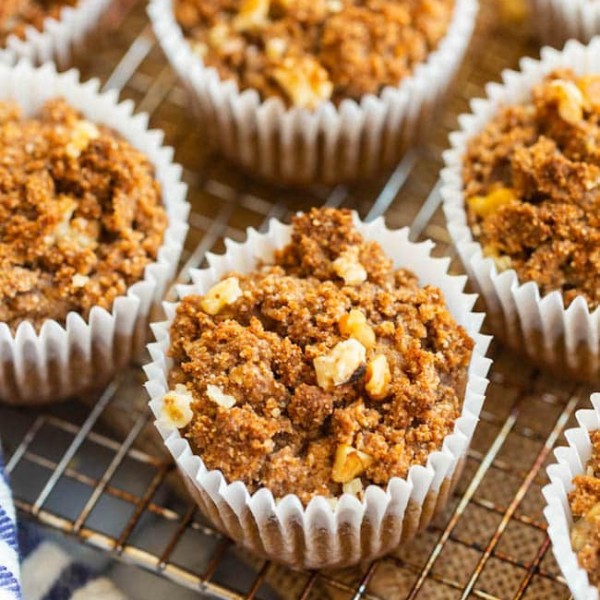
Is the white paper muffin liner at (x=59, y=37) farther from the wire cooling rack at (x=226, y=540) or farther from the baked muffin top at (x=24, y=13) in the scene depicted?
the wire cooling rack at (x=226, y=540)

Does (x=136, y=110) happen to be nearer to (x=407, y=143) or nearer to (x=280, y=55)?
(x=280, y=55)

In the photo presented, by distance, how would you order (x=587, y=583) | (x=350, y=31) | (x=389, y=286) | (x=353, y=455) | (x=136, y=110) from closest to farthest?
(x=587, y=583) → (x=353, y=455) → (x=389, y=286) → (x=350, y=31) → (x=136, y=110)

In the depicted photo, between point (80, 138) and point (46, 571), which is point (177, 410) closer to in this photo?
point (46, 571)

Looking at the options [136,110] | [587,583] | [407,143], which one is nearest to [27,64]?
[136,110]

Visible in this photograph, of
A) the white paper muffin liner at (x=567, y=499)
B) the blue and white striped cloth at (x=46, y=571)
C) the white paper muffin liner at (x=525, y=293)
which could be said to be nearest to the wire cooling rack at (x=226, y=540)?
the blue and white striped cloth at (x=46, y=571)

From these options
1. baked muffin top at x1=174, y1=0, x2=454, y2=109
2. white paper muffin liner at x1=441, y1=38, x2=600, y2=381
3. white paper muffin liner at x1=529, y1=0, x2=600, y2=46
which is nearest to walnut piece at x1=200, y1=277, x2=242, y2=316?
white paper muffin liner at x1=441, y1=38, x2=600, y2=381

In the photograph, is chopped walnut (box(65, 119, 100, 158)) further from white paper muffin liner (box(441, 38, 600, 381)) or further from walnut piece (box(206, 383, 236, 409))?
white paper muffin liner (box(441, 38, 600, 381))
